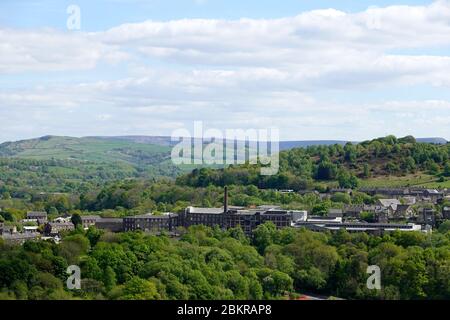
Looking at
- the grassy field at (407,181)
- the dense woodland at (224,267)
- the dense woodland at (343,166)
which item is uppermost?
the dense woodland at (343,166)

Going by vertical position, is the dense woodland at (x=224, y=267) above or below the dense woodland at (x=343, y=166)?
below

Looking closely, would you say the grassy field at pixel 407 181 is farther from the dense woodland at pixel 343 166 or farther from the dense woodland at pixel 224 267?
the dense woodland at pixel 224 267

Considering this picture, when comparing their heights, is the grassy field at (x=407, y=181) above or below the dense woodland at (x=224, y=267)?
above

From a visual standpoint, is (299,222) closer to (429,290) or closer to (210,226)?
(210,226)
